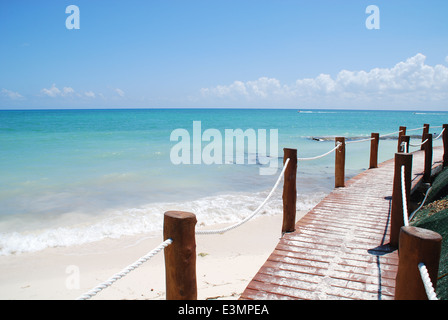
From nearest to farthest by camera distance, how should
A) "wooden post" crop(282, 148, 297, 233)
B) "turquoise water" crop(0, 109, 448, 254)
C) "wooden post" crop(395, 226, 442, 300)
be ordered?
"wooden post" crop(395, 226, 442, 300) < "wooden post" crop(282, 148, 297, 233) < "turquoise water" crop(0, 109, 448, 254)

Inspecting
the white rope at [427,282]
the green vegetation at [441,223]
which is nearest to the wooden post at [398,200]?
the green vegetation at [441,223]

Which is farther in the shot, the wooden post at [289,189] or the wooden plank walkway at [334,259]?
the wooden post at [289,189]

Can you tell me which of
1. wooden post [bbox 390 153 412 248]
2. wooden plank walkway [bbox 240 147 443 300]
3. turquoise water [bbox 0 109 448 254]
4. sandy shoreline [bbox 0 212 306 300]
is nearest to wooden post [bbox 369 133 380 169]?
turquoise water [bbox 0 109 448 254]

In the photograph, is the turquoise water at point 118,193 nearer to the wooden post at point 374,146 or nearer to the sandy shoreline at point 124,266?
the sandy shoreline at point 124,266

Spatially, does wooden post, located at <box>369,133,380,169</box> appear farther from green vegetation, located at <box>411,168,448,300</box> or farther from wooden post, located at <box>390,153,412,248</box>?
wooden post, located at <box>390,153,412,248</box>

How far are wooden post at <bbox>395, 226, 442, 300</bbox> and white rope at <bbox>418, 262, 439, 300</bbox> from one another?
0.03 meters

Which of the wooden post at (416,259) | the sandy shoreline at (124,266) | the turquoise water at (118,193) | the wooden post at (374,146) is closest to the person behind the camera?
the wooden post at (416,259)

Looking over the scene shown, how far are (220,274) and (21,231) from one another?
5.55 meters

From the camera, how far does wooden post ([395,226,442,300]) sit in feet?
5.72

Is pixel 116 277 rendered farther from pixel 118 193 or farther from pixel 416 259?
pixel 118 193

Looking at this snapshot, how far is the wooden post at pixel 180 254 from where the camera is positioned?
2.07 meters

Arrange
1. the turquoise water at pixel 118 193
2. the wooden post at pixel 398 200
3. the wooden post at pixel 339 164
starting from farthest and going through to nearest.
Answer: the turquoise water at pixel 118 193 < the wooden post at pixel 339 164 < the wooden post at pixel 398 200

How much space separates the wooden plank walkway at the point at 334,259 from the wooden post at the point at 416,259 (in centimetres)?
138
